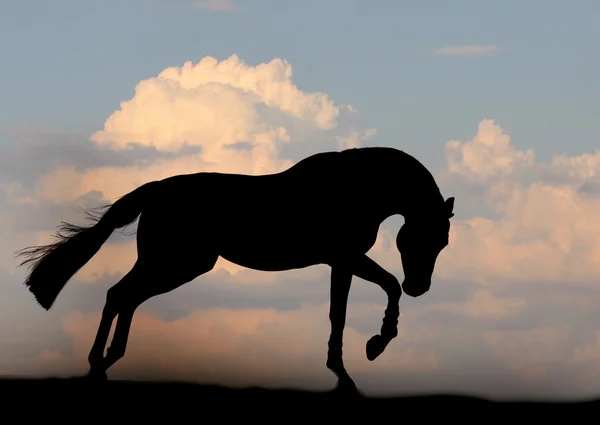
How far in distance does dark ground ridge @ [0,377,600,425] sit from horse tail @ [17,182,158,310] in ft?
4.55

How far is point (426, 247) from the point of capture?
38.3ft

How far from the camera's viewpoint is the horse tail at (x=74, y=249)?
11.8 m

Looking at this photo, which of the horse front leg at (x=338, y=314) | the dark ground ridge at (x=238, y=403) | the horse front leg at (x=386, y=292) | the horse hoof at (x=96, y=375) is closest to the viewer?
the dark ground ridge at (x=238, y=403)

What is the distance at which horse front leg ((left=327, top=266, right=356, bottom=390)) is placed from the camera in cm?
1127

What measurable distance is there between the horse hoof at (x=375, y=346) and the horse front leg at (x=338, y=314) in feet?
1.21

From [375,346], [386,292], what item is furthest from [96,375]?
[386,292]

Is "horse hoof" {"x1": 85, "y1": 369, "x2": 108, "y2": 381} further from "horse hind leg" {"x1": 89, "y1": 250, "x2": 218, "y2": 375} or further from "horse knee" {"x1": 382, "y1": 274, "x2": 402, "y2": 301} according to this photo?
"horse knee" {"x1": 382, "y1": 274, "x2": 402, "y2": 301}

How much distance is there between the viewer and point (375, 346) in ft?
37.7

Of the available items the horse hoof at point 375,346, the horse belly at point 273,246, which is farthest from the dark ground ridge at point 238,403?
the horse belly at point 273,246

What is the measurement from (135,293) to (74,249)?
132cm

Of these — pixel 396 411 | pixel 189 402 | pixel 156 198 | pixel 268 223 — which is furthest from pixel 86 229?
pixel 396 411

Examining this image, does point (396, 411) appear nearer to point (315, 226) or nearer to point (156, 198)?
point (315, 226)

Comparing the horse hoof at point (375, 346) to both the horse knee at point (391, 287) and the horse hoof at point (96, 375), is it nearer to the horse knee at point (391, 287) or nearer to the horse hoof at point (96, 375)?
the horse knee at point (391, 287)

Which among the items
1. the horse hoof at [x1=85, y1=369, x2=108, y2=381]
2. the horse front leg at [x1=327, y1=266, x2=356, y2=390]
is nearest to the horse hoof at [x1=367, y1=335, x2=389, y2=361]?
the horse front leg at [x1=327, y1=266, x2=356, y2=390]
